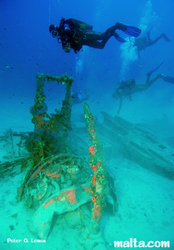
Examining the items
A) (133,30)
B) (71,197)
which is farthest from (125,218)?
(133,30)

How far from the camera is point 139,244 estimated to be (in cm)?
340

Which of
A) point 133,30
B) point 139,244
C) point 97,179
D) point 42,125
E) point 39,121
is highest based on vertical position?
point 133,30

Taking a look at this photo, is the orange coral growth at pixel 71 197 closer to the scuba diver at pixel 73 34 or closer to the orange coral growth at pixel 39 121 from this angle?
the orange coral growth at pixel 39 121

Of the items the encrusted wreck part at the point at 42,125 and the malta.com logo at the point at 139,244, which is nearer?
the malta.com logo at the point at 139,244

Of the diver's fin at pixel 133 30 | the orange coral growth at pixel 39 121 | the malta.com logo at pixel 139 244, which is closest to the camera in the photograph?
the malta.com logo at pixel 139 244

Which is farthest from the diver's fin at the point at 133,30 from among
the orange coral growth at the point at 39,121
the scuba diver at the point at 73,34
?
the orange coral growth at the point at 39,121

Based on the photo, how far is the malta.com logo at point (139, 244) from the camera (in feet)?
10.9

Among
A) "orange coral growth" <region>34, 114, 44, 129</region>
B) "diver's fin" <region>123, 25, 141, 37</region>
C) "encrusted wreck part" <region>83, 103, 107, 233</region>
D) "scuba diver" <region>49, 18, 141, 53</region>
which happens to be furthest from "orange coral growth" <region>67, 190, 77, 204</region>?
"diver's fin" <region>123, 25, 141, 37</region>

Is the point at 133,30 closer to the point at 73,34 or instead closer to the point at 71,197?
the point at 73,34

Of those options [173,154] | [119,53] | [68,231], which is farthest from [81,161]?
[119,53]

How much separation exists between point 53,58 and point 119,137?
13004cm

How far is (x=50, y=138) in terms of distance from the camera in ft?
15.8

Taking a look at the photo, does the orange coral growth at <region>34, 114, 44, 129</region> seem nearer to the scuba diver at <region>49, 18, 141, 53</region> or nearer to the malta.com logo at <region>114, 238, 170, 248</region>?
the scuba diver at <region>49, 18, 141, 53</region>

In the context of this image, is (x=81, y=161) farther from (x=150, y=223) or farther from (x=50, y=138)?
(x=150, y=223)
